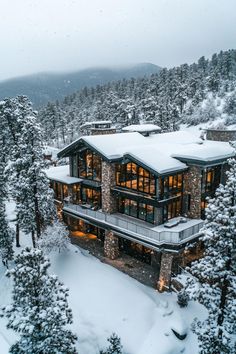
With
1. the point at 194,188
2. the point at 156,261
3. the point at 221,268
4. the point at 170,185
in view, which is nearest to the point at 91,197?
the point at 170,185

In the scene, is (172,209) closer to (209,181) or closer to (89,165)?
(209,181)

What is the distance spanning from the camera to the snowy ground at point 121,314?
845 inches

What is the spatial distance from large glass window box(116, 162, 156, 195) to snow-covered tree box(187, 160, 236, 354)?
9.81m

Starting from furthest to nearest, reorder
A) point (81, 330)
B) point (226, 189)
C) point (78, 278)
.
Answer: point (78, 278)
point (81, 330)
point (226, 189)

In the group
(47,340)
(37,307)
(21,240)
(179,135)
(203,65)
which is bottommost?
(21,240)

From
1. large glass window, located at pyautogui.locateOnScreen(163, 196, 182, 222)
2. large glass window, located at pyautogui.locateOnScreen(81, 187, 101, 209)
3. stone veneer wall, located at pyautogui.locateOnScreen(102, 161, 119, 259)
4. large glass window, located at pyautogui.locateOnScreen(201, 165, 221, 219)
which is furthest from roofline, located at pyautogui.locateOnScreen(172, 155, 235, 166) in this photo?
large glass window, located at pyautogui.locateOnScreen(81, 187, 101, 209)

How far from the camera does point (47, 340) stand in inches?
618

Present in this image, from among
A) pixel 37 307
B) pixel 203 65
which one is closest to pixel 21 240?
pixel 37 307

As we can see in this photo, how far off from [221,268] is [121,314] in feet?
33.9

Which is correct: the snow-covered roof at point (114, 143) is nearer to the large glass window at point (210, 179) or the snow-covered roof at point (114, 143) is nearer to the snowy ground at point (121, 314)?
the large glass window at point (210, 179)

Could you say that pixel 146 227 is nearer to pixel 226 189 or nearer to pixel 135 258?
pixel 135 258

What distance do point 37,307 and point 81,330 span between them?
7755mm

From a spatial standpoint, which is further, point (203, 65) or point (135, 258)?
point (203, 65)

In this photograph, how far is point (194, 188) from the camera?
27938 millimetres
